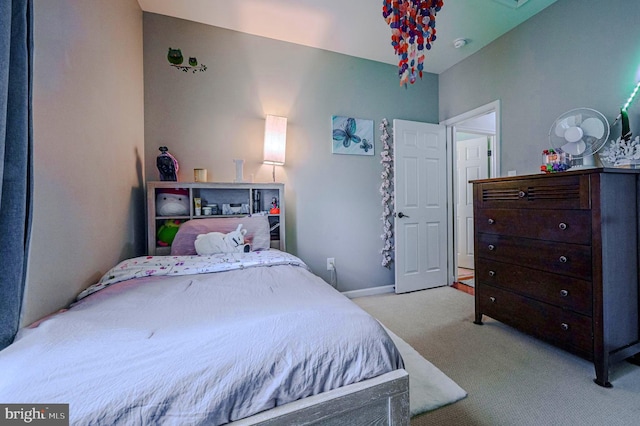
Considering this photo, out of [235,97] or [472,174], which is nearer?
[235,97]

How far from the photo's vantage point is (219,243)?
1.89 metres

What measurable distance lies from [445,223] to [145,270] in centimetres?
315

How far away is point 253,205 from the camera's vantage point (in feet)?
8.16

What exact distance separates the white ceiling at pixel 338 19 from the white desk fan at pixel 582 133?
105 cm

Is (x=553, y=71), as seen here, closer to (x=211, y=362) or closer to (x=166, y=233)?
(x=211, y=362)

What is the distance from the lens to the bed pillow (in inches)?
77.6

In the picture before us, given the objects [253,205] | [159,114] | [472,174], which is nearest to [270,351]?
[253,205]

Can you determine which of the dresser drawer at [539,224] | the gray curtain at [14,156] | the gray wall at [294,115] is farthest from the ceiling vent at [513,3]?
the gray curtain at [14,156]

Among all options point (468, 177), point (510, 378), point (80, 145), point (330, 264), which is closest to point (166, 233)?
point (80, 145)

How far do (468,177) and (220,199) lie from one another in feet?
12.7

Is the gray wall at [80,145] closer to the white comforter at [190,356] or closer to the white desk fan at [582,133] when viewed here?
the white comforter at [190,356]

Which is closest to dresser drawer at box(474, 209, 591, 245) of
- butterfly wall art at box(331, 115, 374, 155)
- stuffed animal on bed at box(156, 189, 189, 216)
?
butterfly wall art at box(331, 115, 374, 155)

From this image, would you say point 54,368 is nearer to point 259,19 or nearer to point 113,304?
point 113,304

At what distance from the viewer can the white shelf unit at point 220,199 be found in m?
2.14
